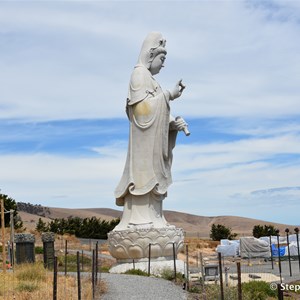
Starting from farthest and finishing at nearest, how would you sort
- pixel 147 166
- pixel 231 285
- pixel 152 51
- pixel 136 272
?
1. pixel 152 51
2. pixel 147 166
3. pixel 136 272
4. pixel 231 285

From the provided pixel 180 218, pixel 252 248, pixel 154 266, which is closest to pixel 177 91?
pixel 154 266

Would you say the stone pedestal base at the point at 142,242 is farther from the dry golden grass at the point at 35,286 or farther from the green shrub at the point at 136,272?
the dry golden grass at the point at 35,286

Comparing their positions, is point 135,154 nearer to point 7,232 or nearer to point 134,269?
point 134,269

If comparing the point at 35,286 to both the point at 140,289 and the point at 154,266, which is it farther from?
the point at 154,266

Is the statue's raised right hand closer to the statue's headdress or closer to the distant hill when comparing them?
the statue's headdress

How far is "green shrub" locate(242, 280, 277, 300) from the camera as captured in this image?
50.4 ft

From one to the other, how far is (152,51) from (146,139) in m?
3.10

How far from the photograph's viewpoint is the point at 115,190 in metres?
22.0

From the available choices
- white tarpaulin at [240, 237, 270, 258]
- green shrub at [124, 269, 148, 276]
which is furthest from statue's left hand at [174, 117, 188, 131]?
white tarpaulin at [240, 237, 270, 258]

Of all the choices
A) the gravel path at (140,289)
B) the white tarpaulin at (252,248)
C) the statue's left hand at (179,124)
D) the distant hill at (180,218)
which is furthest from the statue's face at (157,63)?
the distant hill at (180,218)

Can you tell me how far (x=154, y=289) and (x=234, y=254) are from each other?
1886 centimetres

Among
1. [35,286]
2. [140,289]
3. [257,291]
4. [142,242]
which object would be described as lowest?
[257,291]

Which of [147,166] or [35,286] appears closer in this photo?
[35,286]

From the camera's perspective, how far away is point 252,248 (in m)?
32.6
